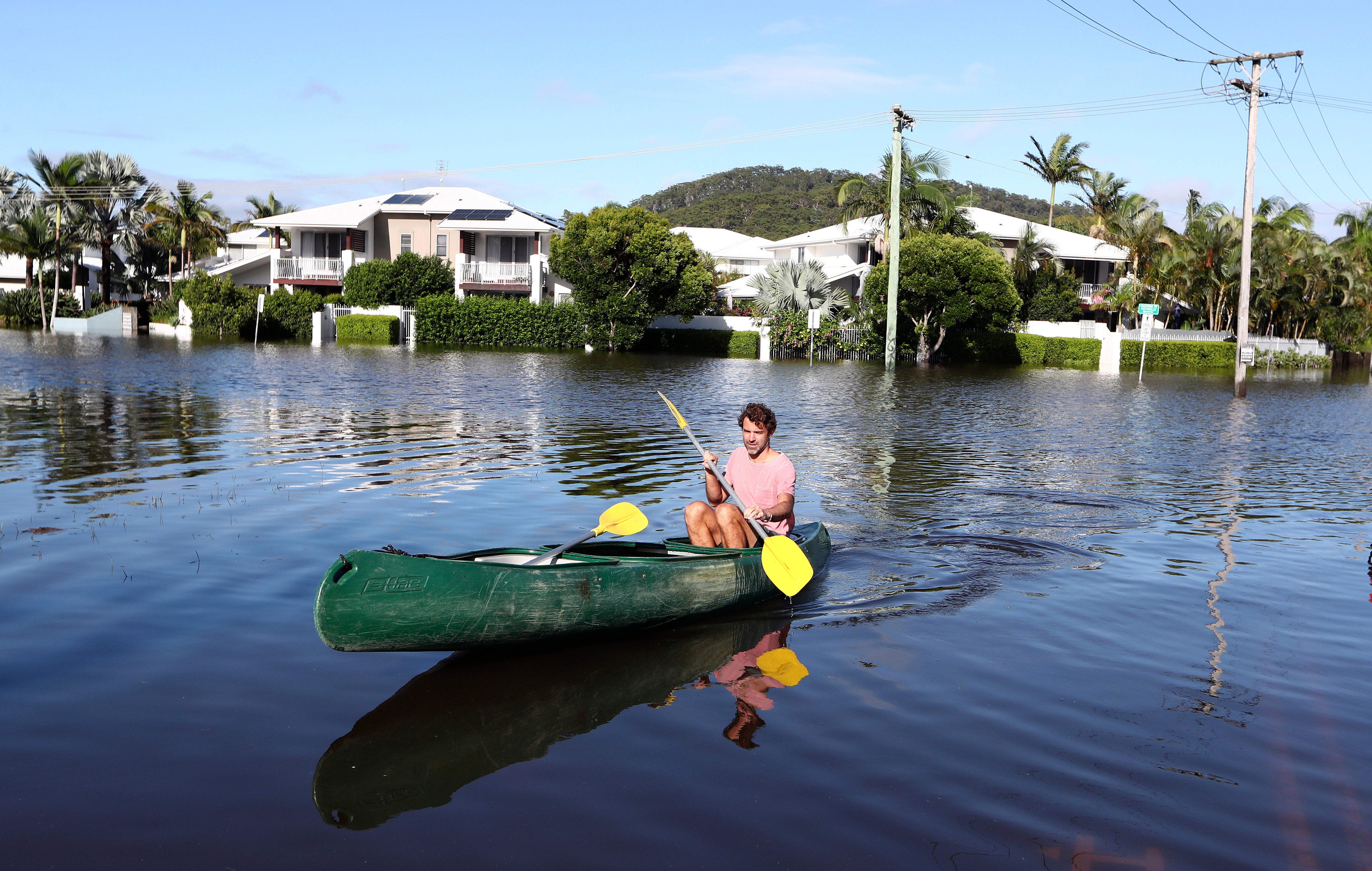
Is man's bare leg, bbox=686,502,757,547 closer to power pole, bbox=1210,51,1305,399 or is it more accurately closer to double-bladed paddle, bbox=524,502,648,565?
double-bladed paddle, bbox=524,502,648,565

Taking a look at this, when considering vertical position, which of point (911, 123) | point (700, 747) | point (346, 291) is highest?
point (911, 123)

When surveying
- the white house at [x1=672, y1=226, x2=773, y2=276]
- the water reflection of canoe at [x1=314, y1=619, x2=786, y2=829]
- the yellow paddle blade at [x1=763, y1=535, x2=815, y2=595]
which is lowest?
the water reflection of canoe at [x1=314, y1=619, x2=786, y2=829]

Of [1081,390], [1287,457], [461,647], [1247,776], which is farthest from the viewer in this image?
[1081,390]

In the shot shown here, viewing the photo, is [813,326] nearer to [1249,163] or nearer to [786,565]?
[1249,163]

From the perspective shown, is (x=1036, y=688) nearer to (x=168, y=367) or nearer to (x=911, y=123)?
(x=168, y=367)

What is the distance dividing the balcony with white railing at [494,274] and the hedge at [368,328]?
4833 mm

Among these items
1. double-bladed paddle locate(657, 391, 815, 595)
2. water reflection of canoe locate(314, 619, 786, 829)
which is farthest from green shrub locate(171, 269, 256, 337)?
water reflection of canoe locate(314, 619, 786, 829)

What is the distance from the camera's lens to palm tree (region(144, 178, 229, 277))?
63469 mm

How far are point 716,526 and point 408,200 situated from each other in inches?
2142

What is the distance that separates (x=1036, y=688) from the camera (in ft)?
20.4

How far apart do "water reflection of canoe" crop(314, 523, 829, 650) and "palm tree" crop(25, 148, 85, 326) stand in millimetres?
54749

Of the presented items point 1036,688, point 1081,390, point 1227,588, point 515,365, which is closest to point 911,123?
point 1081,390

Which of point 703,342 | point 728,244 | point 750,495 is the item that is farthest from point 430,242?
point 750,495

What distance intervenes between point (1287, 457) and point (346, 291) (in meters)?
43.6
